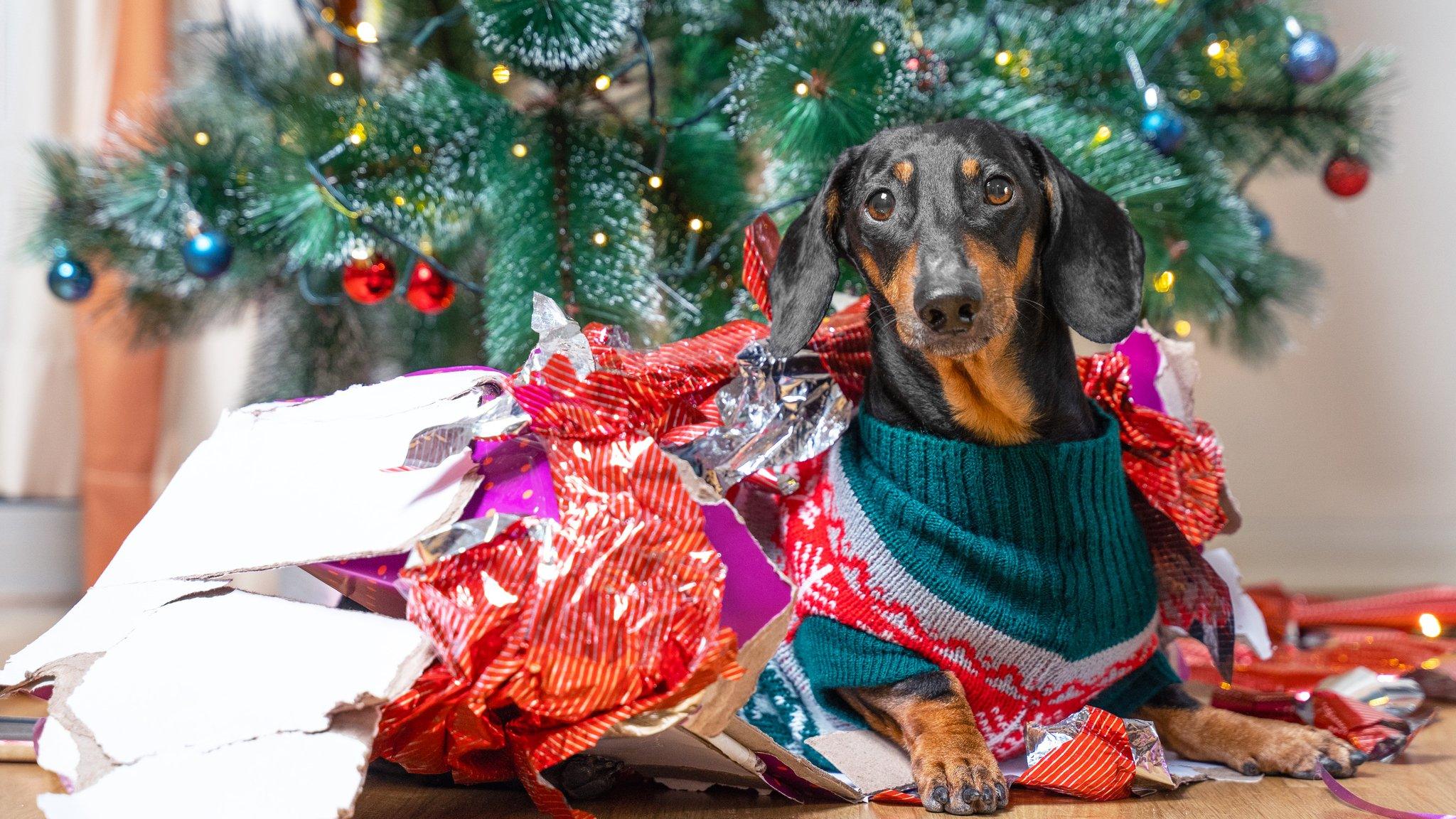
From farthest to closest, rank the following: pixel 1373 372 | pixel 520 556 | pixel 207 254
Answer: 1. pixel 1373 372
2. pixel 207 254
3. pixel 520 556

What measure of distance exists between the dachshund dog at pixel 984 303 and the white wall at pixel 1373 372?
1993 millimetres

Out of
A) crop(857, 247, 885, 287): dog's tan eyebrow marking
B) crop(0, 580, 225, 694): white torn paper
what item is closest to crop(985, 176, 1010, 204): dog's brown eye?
crop(857, 247, 885, 287): dog's tan eyebrow marking

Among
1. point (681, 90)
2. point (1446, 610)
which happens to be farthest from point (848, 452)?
point (1446, 610)

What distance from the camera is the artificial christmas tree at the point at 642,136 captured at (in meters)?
1.50

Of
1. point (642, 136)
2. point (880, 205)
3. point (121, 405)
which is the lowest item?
point (121, 405)

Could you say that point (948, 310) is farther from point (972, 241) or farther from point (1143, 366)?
point (1143, 366)

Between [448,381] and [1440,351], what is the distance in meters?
2.88

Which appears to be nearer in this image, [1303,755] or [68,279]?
[1303,755]

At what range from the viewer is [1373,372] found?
10.2 ft

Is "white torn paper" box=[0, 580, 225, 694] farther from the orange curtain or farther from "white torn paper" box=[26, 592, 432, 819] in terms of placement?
the orange curtain

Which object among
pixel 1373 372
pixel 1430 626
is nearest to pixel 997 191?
pixel 1430 626

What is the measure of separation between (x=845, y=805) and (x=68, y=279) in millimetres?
1474

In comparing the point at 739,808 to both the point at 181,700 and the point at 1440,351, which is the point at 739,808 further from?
the point at 1440,351

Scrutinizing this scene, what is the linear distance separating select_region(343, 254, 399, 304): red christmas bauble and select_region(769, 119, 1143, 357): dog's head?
0.66m
